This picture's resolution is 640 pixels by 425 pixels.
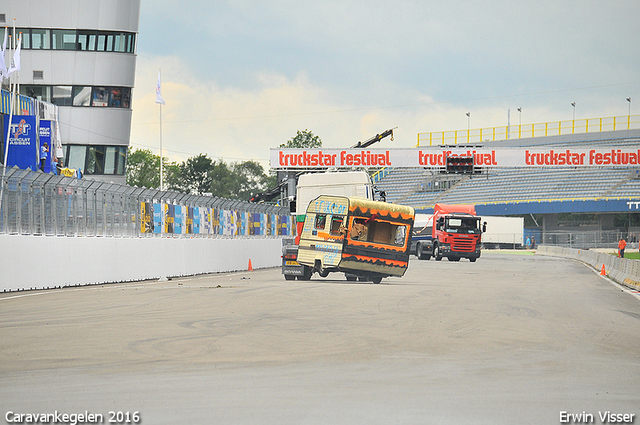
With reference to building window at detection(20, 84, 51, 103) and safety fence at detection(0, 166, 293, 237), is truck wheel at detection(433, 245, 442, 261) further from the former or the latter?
building window at detection(20, 84, 51, 103)

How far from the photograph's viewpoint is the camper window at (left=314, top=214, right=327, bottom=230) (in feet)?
77.7

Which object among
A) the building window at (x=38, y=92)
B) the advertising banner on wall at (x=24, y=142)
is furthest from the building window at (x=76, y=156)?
the advertising banner on wall at (x=24, y=142)

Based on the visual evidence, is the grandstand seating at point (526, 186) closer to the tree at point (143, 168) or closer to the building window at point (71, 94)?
the building window at point (71, 94)

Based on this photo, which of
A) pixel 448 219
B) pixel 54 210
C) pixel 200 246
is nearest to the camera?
pixel 54 210

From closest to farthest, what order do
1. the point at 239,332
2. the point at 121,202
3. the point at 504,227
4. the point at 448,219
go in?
the point at 239,332
the point at 121,202
the point at 448,219
the point at 504,227

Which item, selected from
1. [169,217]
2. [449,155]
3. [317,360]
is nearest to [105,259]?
[169,217]

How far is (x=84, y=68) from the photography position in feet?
178

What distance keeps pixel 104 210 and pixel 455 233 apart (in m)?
29.9

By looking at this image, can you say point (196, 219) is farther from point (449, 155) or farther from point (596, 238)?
point (596, 238)

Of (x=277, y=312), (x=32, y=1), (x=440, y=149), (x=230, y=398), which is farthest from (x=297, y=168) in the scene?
(x=230, y=398)

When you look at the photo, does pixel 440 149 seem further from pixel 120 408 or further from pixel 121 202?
pixel 120 408

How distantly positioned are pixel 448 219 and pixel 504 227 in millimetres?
31269

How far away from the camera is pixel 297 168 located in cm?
6469

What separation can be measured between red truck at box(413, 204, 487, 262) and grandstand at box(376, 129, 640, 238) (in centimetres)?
2650
